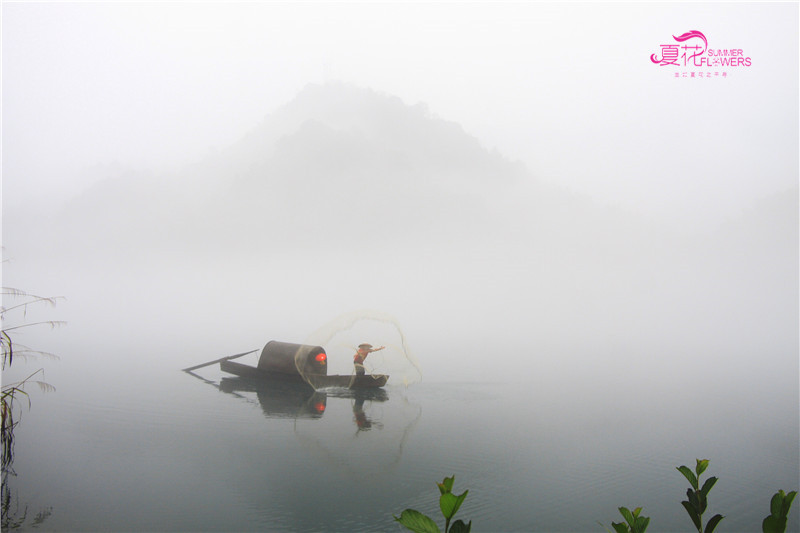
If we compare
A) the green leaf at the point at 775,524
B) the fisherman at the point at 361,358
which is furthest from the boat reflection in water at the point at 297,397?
the green leaf at the point at 775,524

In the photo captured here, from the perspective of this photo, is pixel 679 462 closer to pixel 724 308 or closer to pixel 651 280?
pixel 724 308

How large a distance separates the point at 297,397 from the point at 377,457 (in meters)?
7.76

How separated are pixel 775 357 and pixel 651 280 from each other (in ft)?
488

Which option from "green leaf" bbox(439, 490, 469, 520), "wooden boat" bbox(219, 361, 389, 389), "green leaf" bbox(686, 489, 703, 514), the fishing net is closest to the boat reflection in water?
"wooden boat" bbox(219, 361, 389, 389)

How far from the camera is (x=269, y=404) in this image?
1975cm

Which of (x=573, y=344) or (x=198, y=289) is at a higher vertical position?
(x=198, y=289)

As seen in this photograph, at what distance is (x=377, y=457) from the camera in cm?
1383

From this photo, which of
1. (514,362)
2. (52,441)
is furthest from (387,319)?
(514,362)

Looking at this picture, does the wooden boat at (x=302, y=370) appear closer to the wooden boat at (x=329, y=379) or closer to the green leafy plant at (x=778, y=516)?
the wooden boat at (x=329, y=379)

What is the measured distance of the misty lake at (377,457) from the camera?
34.8 feet

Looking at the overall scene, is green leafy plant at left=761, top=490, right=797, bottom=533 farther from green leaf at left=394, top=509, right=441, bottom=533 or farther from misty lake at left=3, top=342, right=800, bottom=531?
misty lake at left=3, top=342, right=800, bottom=531

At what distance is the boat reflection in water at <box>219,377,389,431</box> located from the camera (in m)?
18.1

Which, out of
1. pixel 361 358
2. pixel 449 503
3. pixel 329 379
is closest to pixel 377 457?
pixel 361 358

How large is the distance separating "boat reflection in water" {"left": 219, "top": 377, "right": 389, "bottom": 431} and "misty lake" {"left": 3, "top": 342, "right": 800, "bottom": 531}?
5.3 inches
